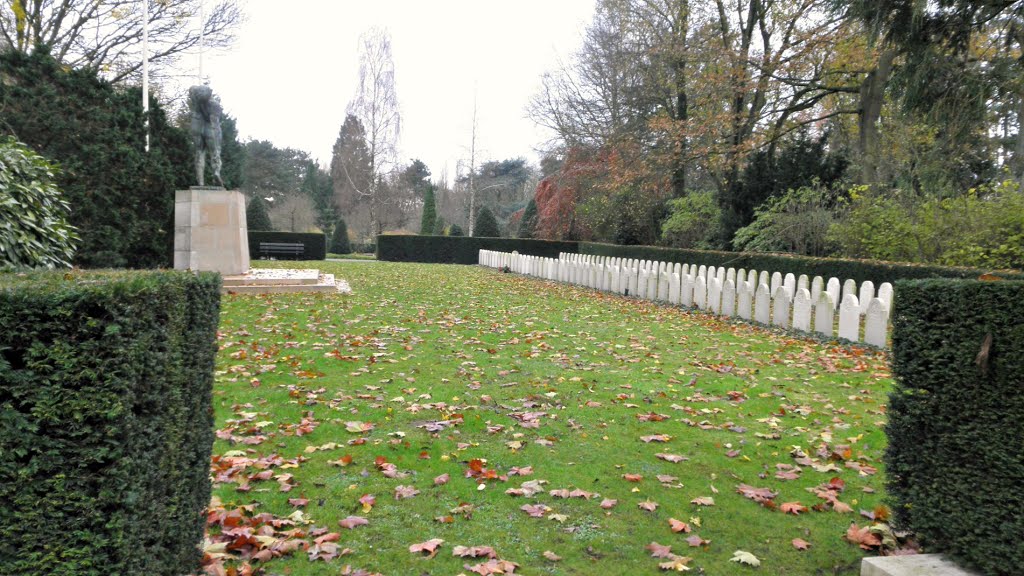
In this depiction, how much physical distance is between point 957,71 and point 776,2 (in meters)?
9.90

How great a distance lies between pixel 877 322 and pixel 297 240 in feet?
90.5

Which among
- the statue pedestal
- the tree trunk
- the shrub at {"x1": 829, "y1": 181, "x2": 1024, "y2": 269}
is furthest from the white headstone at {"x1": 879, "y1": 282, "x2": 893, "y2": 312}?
the statue pedestal

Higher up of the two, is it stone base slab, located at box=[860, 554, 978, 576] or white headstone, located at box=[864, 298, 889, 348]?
white headstone, located at box=[864, 298, 889, 348]

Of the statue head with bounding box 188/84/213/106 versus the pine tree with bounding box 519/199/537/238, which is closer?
the statue head with bounding box 188/84/213/106

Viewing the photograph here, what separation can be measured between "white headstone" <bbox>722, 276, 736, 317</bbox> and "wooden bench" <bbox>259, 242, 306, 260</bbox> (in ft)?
77.7

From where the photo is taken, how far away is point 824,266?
11352 millimetres

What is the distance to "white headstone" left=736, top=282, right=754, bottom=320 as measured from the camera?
446 inches

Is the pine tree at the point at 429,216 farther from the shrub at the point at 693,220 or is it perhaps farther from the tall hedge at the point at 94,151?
the tall hedge at the point at 94,151

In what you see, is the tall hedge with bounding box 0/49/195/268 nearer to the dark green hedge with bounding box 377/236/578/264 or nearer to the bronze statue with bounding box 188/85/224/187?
the bronze statue with bounding box 188/85/224/187

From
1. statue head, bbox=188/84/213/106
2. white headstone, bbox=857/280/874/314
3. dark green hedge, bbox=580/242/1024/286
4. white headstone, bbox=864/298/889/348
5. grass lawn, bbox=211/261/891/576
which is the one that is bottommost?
grass lawn, bbox=211/261/891/576

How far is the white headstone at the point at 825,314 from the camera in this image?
31.0ft

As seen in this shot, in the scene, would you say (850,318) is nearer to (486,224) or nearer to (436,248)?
(436,248)

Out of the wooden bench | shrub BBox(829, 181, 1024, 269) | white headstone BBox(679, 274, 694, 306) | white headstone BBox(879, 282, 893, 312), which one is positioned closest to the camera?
white headstone BBox(879, 282, 893, 312)

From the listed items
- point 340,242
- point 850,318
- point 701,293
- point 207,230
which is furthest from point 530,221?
point 850,318
